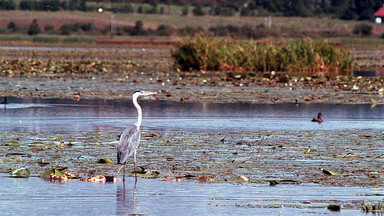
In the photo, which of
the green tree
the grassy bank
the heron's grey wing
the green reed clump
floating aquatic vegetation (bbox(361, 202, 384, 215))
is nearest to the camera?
floating aquatic vegetation (bbox(361, 202, 384, 215))

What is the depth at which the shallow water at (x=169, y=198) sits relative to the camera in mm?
8867

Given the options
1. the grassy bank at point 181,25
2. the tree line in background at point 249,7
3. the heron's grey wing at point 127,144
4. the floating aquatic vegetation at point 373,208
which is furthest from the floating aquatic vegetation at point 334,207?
the tree line in background at point 249,7

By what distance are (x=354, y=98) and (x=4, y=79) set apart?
13570 mm

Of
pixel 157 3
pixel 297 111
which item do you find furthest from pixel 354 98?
pixel 157 3

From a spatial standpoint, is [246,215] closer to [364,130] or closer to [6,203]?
[6,203]

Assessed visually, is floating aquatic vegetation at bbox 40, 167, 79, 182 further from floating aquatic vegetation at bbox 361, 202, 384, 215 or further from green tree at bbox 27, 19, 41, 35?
green tree at bbox 27, 19, 41, 35

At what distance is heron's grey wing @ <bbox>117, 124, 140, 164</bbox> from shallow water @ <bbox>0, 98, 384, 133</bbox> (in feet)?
14.8

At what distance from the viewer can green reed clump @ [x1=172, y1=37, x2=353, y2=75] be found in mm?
Answer: 37625

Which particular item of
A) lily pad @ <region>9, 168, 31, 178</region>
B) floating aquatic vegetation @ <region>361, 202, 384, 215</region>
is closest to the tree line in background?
lily pad @ <region>9, 168, 31, 178</region>

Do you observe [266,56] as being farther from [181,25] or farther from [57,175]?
[181,25]

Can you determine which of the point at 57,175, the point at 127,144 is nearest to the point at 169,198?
the point at 127,144

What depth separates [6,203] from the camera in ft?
29.9

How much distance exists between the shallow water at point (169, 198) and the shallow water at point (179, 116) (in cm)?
555

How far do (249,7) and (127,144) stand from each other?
356 ft
